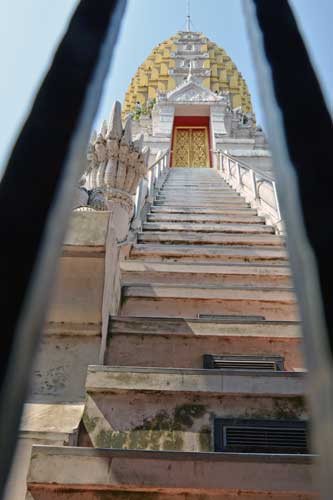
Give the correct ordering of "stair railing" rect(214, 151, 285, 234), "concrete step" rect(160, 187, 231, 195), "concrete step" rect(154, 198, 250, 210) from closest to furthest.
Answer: "stair railing" rect(214, 151, 285, 234)
"concrete step" rect(154, 198, 250, 210)
"concrete step" rect(160, 187, 231, 195)

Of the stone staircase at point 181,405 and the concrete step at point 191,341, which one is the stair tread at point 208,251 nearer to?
the stone staircase at point 181,405

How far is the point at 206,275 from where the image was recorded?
14.8 feet

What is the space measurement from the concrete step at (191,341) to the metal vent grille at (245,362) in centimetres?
7

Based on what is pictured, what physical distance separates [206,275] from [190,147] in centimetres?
1878

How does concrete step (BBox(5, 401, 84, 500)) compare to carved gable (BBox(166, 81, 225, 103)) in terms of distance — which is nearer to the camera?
concrete step (BBox(5, 401, 84, 500))

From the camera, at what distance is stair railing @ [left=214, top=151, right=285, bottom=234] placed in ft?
22.7

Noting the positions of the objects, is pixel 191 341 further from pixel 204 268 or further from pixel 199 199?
pixel 199 199

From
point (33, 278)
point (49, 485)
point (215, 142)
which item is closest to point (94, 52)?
point (33, 278)

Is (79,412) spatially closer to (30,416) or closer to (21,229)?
(30,416)

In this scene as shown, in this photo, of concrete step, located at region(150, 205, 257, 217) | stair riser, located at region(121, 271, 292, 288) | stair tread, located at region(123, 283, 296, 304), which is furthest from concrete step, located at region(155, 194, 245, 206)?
stair tread, located at region(123, 283, 296, 304)

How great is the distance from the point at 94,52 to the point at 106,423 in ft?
5.70

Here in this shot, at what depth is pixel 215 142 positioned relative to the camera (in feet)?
64.8

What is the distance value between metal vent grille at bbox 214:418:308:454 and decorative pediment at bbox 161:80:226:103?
22353 millimetres

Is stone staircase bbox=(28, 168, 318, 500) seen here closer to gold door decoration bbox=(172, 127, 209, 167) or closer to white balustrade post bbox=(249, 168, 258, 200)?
white balustrade post bbox=(249, 168, 258, 200)
